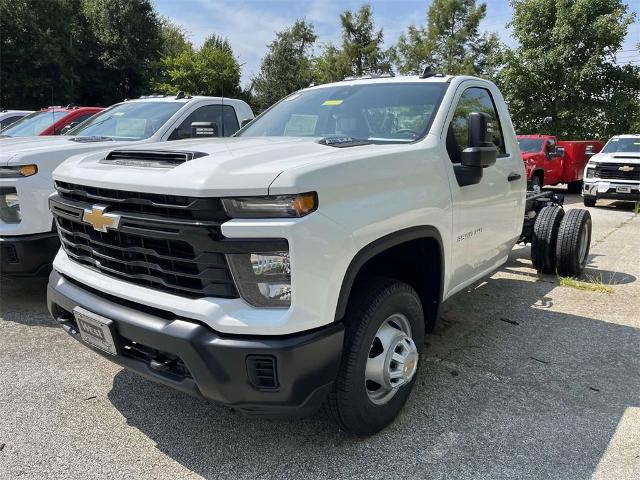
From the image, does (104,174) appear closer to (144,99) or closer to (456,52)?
(144,99)

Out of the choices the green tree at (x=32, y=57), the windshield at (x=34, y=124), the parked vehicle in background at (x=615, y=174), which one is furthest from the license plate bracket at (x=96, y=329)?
the green tree at (x=32, y=57)

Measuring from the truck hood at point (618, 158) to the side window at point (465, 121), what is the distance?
9.71 m

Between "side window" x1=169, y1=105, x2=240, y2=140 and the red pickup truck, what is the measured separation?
8.01 m

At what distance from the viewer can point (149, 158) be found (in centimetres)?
260

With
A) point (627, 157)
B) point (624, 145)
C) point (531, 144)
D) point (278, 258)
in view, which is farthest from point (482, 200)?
point (531, 144)

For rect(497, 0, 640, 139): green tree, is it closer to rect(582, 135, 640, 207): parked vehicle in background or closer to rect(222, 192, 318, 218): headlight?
rect(582, 135, 640, 207): parked vehicle in background

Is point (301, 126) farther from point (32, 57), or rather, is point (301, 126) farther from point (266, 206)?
point (32, 57)

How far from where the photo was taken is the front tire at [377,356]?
8.23 feet

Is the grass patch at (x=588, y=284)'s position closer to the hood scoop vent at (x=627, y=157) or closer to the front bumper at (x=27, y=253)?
the front bumper at (x=27, y=253)

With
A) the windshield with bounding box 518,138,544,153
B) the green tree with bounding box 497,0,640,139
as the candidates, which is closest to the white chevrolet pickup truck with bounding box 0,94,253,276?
the windshield with bounding box 518,138,544,153

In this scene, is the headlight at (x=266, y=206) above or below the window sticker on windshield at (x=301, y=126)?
below

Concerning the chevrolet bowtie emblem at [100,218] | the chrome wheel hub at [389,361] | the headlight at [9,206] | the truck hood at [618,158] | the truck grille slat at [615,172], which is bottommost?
the truck grille slat at [615,172]

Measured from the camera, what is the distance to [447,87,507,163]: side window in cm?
335

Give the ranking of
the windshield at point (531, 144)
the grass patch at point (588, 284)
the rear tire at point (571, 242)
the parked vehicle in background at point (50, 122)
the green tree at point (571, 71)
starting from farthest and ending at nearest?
the green tree at point (571, 71) → the windshield at point (531, 144) → the parked vehicle in background at point (50, 122) → the rear tire at point (571, 242) → the grass patch at point (588, 284)
